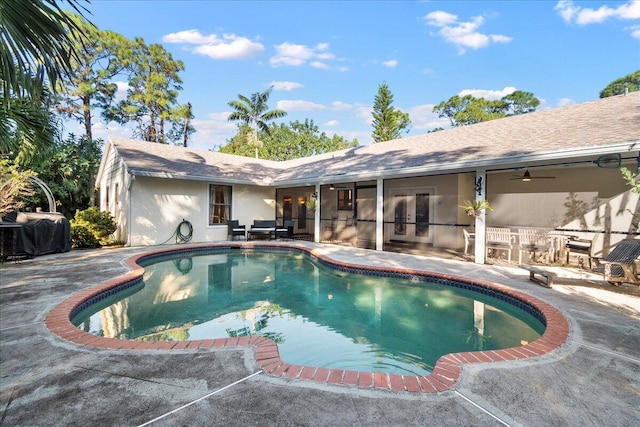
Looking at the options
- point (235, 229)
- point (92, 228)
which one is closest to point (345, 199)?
point (235, 229)

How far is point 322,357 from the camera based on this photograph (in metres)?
3.51

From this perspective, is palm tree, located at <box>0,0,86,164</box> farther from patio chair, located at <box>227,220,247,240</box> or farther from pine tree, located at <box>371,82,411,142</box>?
pine tree, located at <box>371,82,411,142</box>

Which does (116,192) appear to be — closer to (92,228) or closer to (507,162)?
(92,228)

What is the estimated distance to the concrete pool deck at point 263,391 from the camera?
6.56 ft

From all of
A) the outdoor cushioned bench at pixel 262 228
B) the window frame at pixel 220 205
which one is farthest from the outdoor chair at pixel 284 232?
the window frame at pixel 220 205

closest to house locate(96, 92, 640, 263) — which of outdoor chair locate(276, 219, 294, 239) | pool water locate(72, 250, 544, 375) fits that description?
outdoor chair locate(276, 219, 294, 239)

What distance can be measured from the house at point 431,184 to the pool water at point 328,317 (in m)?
3.12

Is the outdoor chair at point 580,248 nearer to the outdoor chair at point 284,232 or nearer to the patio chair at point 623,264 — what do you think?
the patio chair at point 623,264

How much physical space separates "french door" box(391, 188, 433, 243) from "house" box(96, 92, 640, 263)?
0.14ft

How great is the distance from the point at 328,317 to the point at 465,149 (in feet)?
21.5

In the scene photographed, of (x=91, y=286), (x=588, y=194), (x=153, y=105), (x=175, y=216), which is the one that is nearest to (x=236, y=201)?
(x=175, y=216)

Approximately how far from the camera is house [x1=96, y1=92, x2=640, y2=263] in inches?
289

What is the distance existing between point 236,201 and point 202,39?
15.2 meters

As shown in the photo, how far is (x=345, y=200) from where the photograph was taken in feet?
47.0
